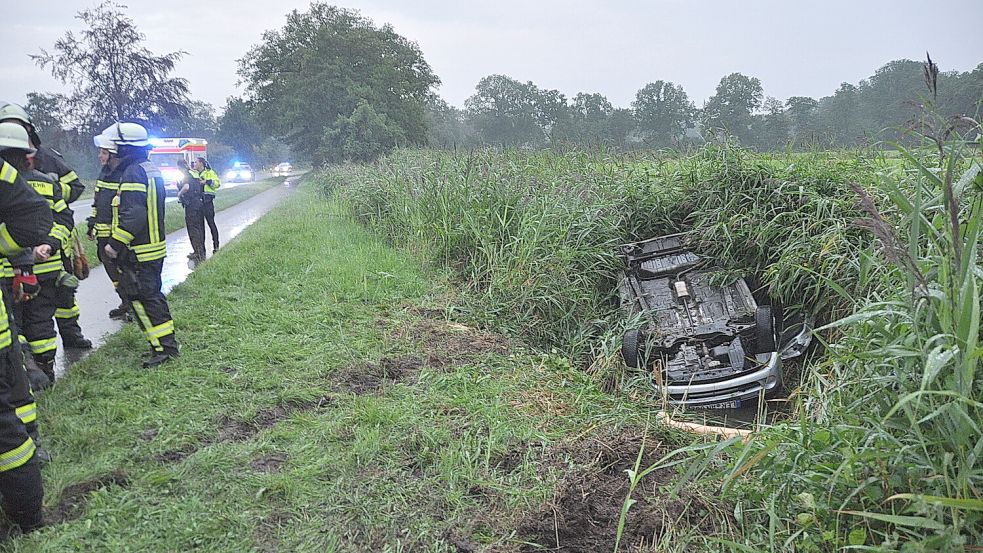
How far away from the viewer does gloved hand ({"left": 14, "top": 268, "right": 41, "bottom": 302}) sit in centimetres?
443

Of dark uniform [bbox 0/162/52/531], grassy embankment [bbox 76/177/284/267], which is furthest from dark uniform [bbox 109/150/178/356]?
grassy embankment [bbox 76/177/284/267]

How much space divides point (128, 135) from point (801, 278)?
700 centimetres

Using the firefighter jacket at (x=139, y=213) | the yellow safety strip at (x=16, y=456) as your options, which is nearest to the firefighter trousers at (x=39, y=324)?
the firefighter jacket at (x=139, y=213)

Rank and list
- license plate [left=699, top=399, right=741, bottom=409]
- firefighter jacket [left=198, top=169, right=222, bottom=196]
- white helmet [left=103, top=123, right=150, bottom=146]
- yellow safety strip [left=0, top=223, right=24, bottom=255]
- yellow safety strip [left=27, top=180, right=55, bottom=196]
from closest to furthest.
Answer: yellow safety strip [left=0, top=223, right=24, bottom=255] < yellow safety strip [left=27, top=180, right=55, bottom=196] < white helmet [left=103, top=123, right=150, bottom=146] < license plate [left=699, top=399, right=741, bottom=409] < firefighter jacket [left=198, top=169, right=222, bottom=196]

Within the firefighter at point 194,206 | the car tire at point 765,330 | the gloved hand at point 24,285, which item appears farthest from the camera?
the firefighter at point 194,206

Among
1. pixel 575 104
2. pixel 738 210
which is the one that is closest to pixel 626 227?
pixel 738 210

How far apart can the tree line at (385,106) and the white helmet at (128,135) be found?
5584 millimetres

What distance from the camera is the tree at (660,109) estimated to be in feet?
41.2

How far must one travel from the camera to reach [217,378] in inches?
184

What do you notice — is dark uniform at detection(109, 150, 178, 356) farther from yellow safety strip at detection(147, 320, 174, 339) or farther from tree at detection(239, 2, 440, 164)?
tree at detection(239, 2, 440, 164)

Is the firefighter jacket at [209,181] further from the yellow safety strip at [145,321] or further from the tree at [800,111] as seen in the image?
the tree at [800,111]

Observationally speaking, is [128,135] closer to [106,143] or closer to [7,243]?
[106,143]

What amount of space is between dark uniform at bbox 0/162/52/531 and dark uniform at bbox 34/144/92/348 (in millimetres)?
2806

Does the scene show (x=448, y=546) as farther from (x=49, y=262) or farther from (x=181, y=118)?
(x=181, y=118)
